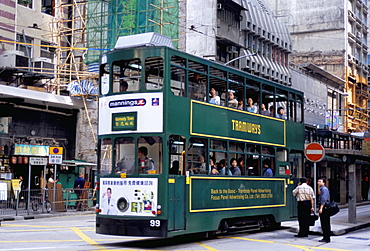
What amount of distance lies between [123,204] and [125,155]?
3.73 feet

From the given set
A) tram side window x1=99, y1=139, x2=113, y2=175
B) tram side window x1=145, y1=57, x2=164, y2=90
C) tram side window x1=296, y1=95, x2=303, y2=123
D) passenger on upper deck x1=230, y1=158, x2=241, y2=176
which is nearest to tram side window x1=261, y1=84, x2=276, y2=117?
tram side window x1=296, y1=95, x2=303, y2=123

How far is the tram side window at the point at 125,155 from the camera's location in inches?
532

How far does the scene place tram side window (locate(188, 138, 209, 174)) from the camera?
14.1m

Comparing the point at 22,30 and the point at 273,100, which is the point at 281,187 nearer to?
the point at 273,100

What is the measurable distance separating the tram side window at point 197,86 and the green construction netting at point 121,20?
73.9 ft

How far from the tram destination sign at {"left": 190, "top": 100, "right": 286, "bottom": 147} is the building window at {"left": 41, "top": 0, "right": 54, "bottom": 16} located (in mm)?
20849

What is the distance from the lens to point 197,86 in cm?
1457

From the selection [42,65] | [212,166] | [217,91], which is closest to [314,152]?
[217,91]

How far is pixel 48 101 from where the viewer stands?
31.4m

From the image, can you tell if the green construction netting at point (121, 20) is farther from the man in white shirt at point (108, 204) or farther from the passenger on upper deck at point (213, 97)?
the man in white shirt at point (108, 204)

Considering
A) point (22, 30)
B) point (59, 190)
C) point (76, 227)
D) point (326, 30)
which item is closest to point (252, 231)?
point (76, 227)

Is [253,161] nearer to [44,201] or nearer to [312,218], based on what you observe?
[312,218]

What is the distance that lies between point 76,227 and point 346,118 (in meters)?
52.2

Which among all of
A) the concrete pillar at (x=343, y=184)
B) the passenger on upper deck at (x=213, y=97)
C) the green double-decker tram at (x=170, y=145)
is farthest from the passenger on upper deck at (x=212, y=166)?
the concrete pillar at (x=343, y=184)
